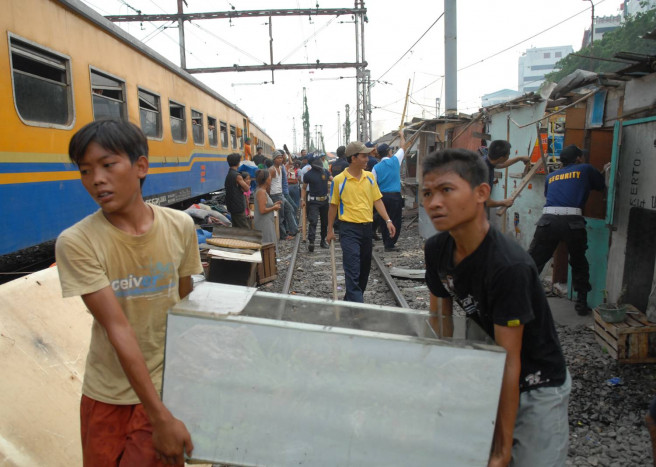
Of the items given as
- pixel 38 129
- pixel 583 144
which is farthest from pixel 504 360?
pixel 583 144

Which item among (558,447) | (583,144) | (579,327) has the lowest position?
(579,327)

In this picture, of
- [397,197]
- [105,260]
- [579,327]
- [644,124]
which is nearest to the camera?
[105,260]

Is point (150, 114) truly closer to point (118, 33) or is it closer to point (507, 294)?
point (118, 33)

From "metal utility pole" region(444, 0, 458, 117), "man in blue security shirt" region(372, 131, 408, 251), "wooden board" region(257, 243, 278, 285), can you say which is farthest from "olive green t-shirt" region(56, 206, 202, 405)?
"metal utility pole" region(444, 0, 458, 117)

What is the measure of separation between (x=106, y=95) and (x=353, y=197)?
3538 millimetres

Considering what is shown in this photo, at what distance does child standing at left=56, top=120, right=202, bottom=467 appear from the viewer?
147 cm

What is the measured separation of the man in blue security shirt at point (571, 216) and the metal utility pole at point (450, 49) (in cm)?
487

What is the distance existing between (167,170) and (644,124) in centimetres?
686

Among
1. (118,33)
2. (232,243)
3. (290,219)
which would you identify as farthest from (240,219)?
(290,219)

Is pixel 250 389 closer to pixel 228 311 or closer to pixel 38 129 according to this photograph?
pixel 228 311

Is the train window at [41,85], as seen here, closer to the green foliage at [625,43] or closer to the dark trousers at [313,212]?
the dark trousers at [313,212]

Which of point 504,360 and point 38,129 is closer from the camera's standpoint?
point 504,360

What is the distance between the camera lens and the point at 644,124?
177 inches

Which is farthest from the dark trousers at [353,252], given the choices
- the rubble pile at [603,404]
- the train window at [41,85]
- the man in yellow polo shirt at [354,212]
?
the train window at [41,85]
